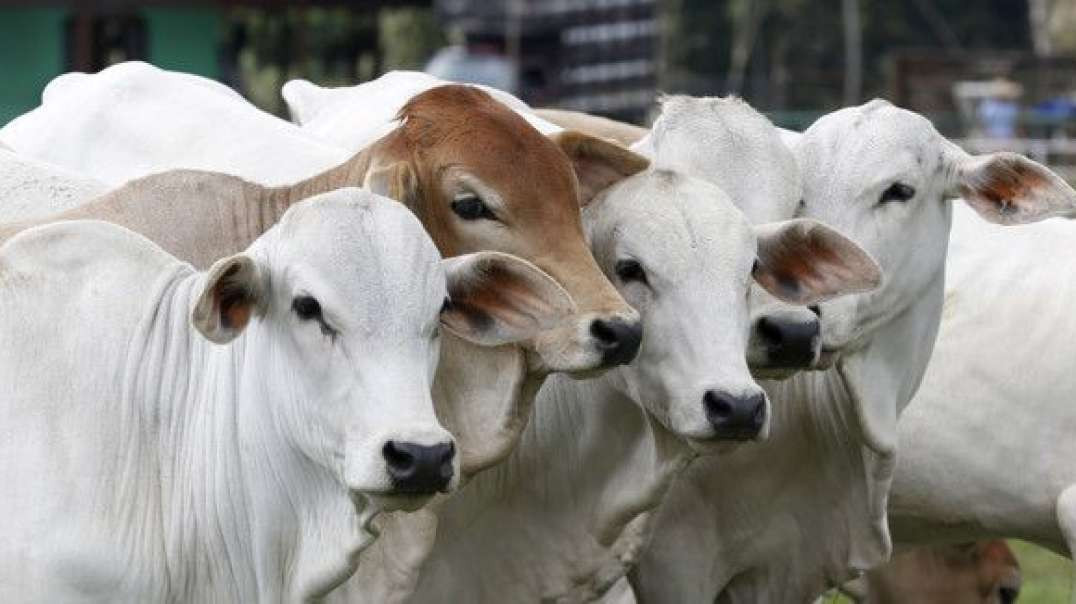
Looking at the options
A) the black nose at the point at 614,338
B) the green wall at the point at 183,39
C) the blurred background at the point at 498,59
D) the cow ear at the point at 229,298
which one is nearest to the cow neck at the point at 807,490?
the black nose at the point at 614,338

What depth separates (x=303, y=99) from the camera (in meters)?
10.0

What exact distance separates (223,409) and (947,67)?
18204 millimetres

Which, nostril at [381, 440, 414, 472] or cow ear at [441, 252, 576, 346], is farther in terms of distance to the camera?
cow ear at [441, 252, 576, 346]

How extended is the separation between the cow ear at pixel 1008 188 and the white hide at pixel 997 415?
0.82m

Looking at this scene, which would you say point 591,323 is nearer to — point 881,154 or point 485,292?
point 485,292

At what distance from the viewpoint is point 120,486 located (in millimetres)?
6328

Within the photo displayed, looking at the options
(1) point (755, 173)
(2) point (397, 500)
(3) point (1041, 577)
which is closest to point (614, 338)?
(2) point (397, 500)

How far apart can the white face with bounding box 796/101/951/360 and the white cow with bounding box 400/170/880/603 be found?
0.47 meters

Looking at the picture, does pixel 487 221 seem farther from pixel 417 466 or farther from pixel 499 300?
pixel 417 466

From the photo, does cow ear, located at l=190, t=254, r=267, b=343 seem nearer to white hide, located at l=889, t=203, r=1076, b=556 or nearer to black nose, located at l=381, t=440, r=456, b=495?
black nose, located at l=381, t=440, r=456, b=495

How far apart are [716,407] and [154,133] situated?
2.71 metres

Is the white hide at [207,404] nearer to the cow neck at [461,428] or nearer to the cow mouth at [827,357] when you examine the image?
the cow neck at [461,428]

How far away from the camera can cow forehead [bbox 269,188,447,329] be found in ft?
19.9

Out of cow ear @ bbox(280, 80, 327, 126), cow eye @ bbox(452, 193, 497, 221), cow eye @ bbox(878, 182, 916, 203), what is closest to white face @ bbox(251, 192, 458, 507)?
cow eye @ bbox(452, 193, 497, 221)
